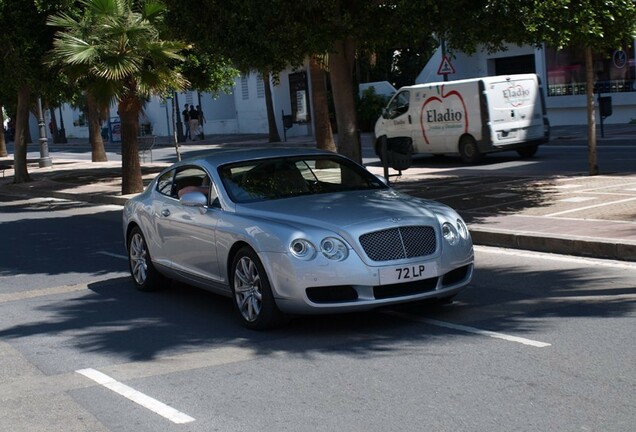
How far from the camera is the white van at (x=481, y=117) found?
82.5 feet

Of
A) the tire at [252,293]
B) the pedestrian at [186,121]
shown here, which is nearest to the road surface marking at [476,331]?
the tire at [252,293]

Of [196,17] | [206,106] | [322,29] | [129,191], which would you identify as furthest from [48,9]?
[206,106]

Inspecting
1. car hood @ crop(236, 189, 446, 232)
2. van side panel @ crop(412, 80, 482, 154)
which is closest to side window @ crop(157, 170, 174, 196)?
car hood @ crop(236, 189, 446, 232)

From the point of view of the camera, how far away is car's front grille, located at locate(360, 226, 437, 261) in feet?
26.6

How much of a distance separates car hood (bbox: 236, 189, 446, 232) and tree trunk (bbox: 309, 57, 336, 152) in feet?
33.9

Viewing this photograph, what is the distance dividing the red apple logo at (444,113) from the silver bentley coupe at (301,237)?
52.7 ft

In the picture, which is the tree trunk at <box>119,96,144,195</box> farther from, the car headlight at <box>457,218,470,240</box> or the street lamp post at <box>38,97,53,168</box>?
the car headlight at <box>457,218,470,240</box>

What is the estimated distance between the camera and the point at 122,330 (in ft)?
29.9

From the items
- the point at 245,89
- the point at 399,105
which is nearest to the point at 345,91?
the point at 399,105

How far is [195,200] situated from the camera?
9.34 metres

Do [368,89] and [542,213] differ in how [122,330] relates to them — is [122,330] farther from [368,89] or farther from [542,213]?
[368,89]

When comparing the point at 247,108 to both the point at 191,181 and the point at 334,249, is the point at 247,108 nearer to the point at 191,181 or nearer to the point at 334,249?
the point at 191,181

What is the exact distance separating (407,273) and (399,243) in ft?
0.84

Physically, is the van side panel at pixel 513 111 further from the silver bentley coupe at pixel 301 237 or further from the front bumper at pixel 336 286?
the front bumper at pixel 336 286
